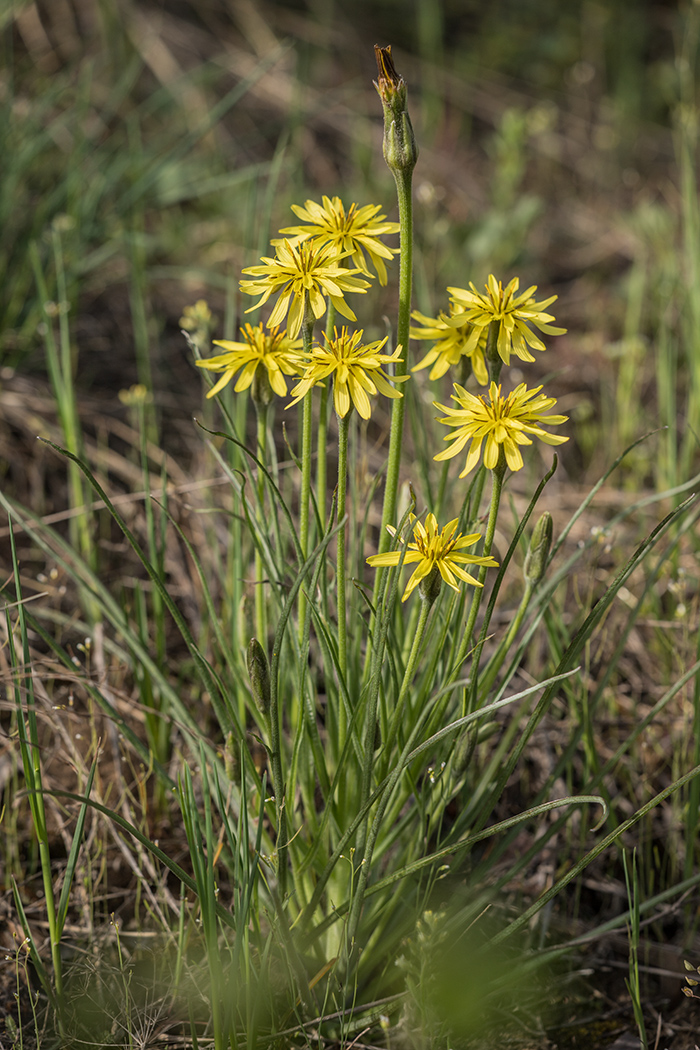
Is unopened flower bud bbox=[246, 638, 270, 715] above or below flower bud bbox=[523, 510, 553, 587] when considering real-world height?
below

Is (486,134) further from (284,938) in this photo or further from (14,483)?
(284,938)

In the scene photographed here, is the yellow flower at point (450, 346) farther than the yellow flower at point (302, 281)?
Yes

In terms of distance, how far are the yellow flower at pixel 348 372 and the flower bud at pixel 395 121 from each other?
0.23 meters

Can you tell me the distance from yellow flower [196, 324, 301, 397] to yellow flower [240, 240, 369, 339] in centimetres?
3

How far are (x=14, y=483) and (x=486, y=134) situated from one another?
386cm

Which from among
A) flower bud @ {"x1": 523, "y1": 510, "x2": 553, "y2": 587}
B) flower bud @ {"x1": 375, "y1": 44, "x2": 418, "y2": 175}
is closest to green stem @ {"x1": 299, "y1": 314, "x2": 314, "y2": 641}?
flower bud @ {"x1": 375, "y1": 44, "x2": 418, "y2": 175}

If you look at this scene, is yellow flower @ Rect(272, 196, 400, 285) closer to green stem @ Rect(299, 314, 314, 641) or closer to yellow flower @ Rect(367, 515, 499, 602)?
green stem @ Rect(299, 314, 314, 641)

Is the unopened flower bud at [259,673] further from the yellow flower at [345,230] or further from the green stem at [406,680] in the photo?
the yellow flower at [345,230]

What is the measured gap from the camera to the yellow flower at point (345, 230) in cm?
116

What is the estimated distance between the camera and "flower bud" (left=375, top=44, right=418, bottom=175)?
3.44 feet

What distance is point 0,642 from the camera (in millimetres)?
1823

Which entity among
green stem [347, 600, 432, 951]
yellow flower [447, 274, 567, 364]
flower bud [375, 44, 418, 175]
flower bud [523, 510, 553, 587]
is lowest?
green stem [347, 600, 432, 951]

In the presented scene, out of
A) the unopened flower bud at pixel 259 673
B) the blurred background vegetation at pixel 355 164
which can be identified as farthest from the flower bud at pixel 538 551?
the blurred background vegetation at pixel 355 164

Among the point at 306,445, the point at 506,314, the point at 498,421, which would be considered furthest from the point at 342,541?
the point at 506,314
